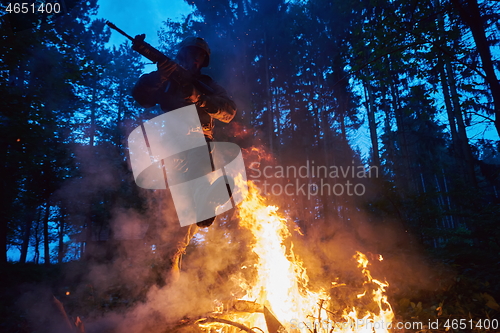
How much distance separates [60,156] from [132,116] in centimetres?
1052

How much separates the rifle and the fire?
2.81 m

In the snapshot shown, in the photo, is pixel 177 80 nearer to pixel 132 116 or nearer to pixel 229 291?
pixel 229 291

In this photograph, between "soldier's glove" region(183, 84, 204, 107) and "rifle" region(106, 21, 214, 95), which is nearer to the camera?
"rifle" region(106, 21, 214, 95)

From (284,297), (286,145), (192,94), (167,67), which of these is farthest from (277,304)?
(286,145)

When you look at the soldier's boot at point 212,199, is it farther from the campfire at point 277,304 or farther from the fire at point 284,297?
the fire at point 284,297

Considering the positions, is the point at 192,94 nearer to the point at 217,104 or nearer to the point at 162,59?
the point at 217,104

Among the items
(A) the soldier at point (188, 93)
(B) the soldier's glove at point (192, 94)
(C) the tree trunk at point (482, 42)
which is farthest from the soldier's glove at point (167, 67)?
(C) the tree trunk at point (482, 42)

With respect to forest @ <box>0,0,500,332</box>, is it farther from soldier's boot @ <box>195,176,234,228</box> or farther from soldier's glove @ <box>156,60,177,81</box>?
soldier's glove @ <box>156,60,177,81</box>

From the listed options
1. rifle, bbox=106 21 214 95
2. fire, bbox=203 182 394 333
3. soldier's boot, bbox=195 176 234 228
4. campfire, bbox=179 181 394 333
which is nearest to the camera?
rifle, bbox=106 21 214 95

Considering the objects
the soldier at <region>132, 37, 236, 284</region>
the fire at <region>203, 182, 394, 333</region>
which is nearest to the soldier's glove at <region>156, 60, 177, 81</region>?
the soldier at <region>132, 37, 236, 284</region>

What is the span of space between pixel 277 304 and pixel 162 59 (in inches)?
164

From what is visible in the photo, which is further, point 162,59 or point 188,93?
point 188,93

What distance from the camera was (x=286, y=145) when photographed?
24297mm

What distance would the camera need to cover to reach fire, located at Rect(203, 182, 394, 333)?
13.1 ft
